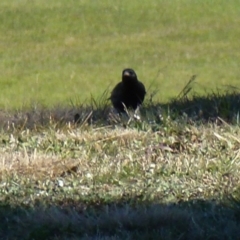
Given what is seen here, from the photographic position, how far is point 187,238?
528cm

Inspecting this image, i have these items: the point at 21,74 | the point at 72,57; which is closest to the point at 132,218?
the point at 21,74

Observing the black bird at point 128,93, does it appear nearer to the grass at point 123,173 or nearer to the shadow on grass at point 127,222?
the grass at point 123,173

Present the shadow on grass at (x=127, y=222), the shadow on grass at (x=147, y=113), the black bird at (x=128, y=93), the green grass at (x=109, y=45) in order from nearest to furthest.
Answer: the shadow on grass at (x=127, y=222) < the shadow on grass at (x=147, y=113) < the black bird at (x=128, y=93) < the green grass at (x=109, y=45)

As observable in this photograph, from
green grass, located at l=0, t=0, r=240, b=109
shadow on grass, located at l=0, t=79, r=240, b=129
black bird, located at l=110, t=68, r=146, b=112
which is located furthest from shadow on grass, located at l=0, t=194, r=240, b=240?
green grass, located at l=0, t=0, r=240, b=109

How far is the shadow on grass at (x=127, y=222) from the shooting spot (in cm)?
532

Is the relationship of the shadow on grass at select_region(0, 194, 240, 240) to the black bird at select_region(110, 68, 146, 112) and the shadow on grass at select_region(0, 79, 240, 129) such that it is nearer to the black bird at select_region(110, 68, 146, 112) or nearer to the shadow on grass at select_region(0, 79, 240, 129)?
the shadow on grass at select_region(0, 79, 240, 129)

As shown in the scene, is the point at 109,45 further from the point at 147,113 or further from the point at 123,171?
the point at 123,171

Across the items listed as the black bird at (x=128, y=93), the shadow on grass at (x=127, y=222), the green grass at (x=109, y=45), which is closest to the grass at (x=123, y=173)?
the shadow on grass at (x=127, y=222)

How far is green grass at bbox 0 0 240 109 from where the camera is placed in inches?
881

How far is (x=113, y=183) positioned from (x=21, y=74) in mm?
17450

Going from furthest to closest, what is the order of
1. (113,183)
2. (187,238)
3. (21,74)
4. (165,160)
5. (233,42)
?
(233,42)
(21,74)
(165,160)
(113,183)
(187,238)

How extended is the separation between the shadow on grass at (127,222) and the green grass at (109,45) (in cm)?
1308

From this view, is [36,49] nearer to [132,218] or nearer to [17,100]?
[17,100]

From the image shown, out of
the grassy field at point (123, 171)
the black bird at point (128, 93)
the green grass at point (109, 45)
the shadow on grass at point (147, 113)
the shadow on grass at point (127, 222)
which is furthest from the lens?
the green grass at point (109, 45)
